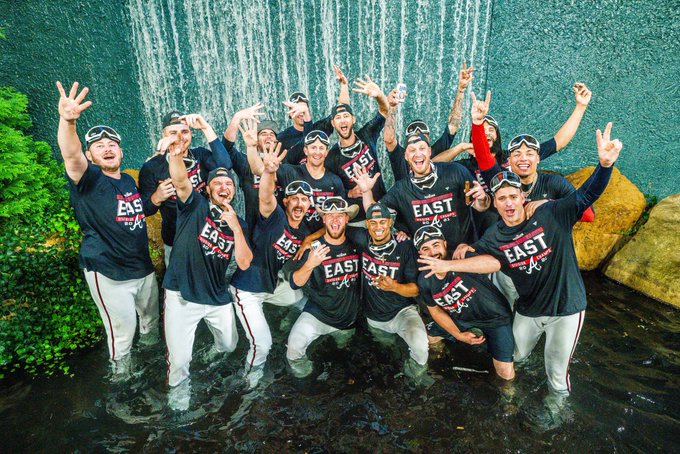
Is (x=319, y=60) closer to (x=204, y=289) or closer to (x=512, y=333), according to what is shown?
(x=204, y=289)

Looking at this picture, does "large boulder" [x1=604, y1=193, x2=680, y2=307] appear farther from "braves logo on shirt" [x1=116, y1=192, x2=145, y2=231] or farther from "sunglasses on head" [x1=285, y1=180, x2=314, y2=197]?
"braves logo on shirt" [x1=116, y1=192, x2=145, y2=231]

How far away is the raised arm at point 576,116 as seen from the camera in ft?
15.9

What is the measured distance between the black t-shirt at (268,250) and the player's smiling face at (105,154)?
1.63 metres

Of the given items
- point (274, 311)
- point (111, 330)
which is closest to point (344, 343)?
point (274, 311)

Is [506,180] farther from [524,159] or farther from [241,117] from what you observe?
[241,117]

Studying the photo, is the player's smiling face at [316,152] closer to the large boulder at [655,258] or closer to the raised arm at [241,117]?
the raised arm at [241,117]

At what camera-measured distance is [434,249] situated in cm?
453

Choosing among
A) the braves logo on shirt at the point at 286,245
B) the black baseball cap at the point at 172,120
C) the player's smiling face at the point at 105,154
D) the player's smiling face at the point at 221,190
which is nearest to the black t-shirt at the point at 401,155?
the braves logo on shirt at the point at 286,245

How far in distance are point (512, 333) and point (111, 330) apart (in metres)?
4.31

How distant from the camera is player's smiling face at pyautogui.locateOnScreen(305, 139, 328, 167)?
17.7 ft

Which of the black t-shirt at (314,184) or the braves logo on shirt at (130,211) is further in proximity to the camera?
the black t-shirt at (314,184)

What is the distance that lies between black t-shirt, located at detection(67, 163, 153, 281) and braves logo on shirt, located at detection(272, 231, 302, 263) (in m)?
1.45

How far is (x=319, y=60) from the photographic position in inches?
343

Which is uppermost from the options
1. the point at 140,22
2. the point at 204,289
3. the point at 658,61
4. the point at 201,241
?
the point at 140,22
